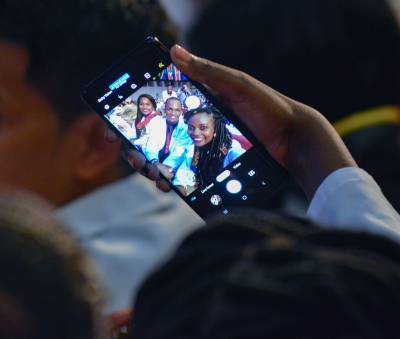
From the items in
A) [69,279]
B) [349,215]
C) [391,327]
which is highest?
[69,279]

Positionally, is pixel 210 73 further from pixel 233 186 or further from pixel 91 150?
pixel 91 150

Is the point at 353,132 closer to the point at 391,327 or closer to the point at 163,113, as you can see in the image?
the point at 163,113

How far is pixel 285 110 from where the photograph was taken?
6.75 feet

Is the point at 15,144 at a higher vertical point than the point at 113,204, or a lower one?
higher

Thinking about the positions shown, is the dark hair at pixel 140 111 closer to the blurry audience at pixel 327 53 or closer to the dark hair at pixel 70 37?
the dark hair at pixel 70 37

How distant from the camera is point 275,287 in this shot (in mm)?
1097

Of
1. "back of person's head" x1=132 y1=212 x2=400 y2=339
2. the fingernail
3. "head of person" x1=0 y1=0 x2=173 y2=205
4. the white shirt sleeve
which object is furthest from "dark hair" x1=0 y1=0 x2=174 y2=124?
"back of person's head" x1=132 y1=212 x2=400 y2=339

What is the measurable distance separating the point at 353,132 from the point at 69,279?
1.65 m

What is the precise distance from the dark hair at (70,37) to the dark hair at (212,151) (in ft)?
1.85

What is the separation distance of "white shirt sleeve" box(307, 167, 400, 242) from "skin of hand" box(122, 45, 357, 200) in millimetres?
124

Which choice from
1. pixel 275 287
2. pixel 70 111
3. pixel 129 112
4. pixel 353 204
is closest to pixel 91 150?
pixel 70 111

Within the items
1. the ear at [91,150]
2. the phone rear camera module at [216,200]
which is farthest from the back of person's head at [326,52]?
the phone rear camera module at [216,200]

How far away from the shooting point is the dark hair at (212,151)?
6.62 ft

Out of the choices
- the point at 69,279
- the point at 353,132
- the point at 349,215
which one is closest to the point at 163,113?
the point at 349,215
